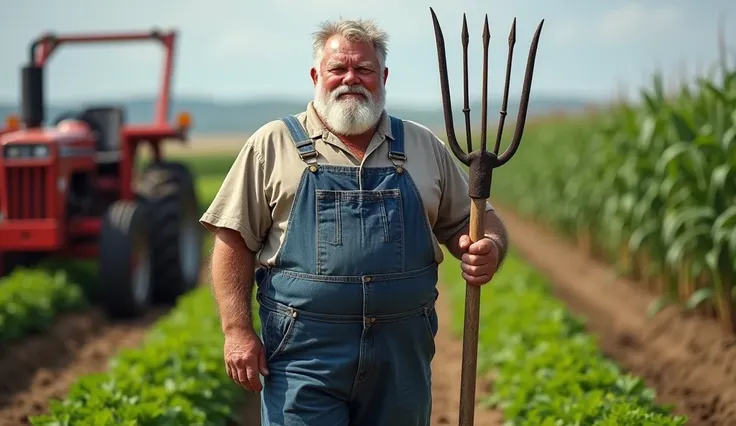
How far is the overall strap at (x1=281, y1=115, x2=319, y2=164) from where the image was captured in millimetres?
2947

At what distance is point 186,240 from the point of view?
32.5ft

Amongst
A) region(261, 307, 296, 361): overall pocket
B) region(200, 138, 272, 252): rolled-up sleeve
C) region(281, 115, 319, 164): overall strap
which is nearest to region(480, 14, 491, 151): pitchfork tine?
region(281, 115, 319, 164): overall strap

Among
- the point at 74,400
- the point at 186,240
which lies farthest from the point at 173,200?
the point at 74,400

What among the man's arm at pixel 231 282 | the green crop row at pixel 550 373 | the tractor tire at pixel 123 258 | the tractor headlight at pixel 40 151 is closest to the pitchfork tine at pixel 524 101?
the man's arm at pixel 231 282

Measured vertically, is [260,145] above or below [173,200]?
above

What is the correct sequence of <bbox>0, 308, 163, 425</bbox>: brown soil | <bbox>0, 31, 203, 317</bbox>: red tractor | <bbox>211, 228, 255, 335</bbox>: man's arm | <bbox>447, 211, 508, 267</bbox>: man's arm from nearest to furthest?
<bbox>211, 228, 255, 335</bbox>: man's arm
<bbox>447, 211, 508, 267</bbox>: man's arm
<bbox>0, 308, 163, 425</bbox>: brown soil
<bbox>0, 31, 203, 317</bbox>: red tractor

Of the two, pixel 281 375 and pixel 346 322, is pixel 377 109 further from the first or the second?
pixel 281 375

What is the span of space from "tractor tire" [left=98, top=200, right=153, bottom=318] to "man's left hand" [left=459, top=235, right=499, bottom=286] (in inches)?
214

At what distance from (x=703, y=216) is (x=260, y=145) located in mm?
4439

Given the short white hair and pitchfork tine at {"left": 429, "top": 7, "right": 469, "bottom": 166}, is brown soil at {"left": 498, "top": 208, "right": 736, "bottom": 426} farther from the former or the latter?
the short white hair

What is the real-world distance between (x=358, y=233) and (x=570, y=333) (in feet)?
12.8

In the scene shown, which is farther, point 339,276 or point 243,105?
point 243,105

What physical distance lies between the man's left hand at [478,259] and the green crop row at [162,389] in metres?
1.65

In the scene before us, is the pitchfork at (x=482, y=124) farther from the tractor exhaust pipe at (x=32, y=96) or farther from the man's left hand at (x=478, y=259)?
the tractor exhaust pipe at (x=32, y=96)
